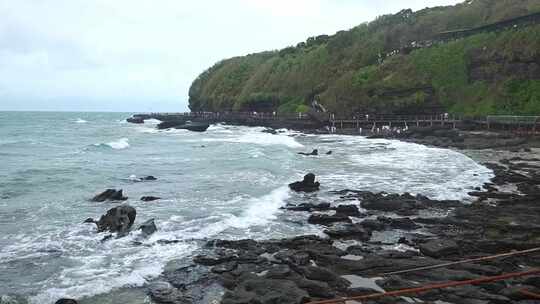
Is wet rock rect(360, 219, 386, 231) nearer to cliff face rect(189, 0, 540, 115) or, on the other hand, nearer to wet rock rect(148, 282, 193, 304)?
wet rock rect(148, 282, 193, 304)

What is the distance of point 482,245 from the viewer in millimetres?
14078

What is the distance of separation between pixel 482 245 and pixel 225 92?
327 ft

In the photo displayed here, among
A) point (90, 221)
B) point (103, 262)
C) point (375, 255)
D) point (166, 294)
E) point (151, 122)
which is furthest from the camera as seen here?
point (151, 122)

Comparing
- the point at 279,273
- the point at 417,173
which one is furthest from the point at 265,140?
the point at 279,273

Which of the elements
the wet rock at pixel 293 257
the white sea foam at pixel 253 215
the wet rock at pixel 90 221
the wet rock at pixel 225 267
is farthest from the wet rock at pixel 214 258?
the wet rock at pixel 90 221

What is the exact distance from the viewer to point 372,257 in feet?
43.2

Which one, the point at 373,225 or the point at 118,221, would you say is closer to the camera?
the point at 373,225

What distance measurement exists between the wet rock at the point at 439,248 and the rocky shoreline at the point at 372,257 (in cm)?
3

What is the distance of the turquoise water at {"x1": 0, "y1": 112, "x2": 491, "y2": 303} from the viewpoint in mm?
13492

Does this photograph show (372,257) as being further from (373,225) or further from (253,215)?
(253,215)

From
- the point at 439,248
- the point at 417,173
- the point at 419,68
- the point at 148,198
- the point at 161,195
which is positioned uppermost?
the point at 419,68

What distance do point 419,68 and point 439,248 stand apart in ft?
191

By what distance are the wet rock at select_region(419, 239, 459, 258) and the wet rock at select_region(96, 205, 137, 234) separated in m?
10.1

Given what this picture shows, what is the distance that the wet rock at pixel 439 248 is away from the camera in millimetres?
13395
